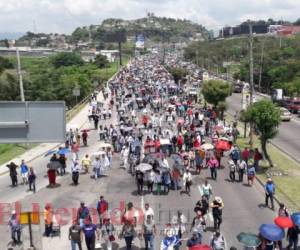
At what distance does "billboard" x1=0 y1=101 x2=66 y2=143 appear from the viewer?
11.5m

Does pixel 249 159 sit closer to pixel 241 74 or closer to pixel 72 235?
pixel 72 235

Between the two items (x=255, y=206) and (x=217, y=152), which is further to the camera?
(x=217, y=152)

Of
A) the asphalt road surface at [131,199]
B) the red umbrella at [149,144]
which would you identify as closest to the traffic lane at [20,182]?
the asphalt road surface at [131,199]

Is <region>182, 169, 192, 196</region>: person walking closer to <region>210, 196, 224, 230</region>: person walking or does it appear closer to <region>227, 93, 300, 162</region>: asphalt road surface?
<region>210, 196, 224, 230</region>: person walking

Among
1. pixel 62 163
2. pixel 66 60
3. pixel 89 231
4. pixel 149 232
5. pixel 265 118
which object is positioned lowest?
Answer: pixel 62 163

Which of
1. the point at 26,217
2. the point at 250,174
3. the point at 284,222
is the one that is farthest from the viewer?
the point at 250,174

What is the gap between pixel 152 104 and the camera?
46906mm

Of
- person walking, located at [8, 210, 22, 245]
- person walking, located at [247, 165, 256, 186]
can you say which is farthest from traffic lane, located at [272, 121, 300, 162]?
person walking, located at [8, 210, 22, 245]

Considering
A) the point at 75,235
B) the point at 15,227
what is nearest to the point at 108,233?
the point at 75,235

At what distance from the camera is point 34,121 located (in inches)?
460

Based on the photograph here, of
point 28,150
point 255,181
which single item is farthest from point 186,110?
point 255,181

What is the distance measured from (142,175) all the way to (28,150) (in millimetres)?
12531

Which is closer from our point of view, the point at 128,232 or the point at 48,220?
the point at 128,232

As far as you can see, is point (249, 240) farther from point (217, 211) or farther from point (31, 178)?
point (31, 178)
